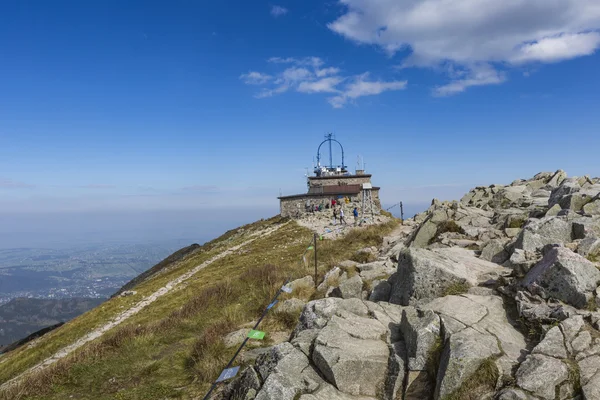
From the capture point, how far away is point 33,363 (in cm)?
2016

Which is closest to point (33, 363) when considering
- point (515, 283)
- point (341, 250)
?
point (341, 250)

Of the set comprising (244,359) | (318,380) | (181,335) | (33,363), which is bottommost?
(33,363)

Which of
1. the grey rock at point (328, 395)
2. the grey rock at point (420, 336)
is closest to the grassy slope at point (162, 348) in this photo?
the grey rock at point (328, 395)

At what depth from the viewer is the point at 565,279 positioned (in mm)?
8719

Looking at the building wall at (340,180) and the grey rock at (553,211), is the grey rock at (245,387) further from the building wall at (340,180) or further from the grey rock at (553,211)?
the building wall at (340,180)

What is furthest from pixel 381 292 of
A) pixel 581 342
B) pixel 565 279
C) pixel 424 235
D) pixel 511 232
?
pixel 424 235

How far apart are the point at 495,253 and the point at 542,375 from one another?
848 cm

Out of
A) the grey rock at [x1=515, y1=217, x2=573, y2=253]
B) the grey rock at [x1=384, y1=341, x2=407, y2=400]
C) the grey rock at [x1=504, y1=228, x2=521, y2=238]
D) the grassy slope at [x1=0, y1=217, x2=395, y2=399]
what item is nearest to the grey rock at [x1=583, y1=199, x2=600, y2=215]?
the grey rock at [x1=504, y1=228, x2=521, y2=238]

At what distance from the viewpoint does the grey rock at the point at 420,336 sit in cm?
734

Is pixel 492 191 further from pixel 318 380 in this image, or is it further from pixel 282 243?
pixel 318 380

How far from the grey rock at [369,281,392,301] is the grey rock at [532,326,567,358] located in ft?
17.6

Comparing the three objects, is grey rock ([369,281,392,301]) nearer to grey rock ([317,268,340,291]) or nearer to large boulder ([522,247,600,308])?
grey rock ([317,268,340,291])

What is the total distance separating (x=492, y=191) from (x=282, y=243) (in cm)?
2054

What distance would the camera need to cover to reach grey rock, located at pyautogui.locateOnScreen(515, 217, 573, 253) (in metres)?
13.1
